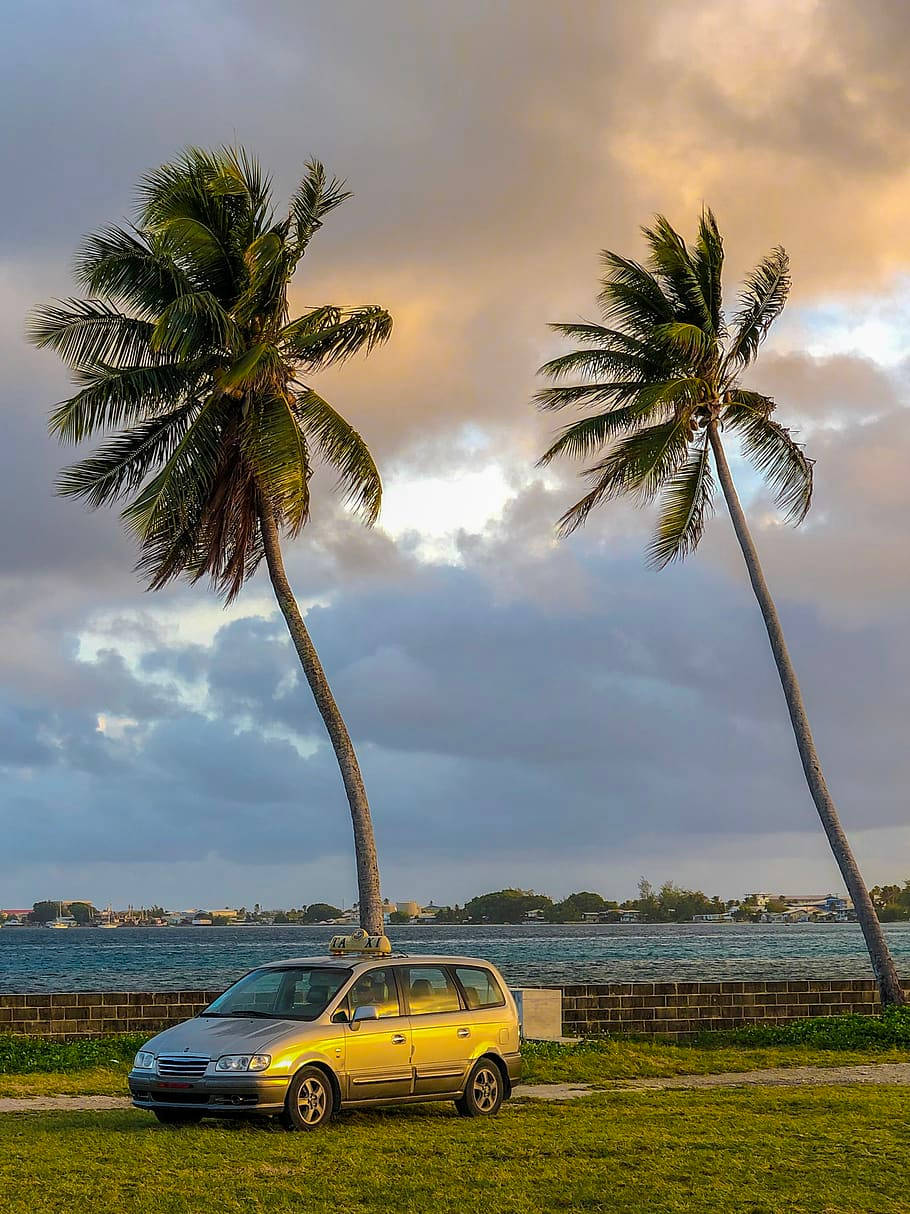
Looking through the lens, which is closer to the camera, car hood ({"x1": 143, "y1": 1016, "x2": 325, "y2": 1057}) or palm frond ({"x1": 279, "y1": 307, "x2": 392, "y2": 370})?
car hood ({"x1": 143, "y1": 1016, "x2": 325, "y2": 1057})

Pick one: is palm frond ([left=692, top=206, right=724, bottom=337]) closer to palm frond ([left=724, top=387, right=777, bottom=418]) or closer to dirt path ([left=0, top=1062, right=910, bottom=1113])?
palm frond ([left=724, top=387, right=777, bottom=418])

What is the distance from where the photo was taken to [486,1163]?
35.0 feet

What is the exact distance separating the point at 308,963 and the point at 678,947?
93.7m

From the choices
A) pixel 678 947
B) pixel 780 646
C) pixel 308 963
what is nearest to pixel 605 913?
pixel 678 947

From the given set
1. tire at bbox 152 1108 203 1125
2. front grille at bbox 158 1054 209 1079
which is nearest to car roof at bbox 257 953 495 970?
front grille at bbox 158 1054 209 1079

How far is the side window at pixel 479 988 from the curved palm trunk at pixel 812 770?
9.78 meters

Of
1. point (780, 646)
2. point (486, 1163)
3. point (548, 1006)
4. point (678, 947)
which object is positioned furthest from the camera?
point (678, 947)

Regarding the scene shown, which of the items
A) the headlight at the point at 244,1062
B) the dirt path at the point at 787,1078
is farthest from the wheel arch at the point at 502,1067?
the dirt path at the point at 787,1078

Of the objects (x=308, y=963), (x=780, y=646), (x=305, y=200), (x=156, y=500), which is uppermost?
(x=305, y=200)

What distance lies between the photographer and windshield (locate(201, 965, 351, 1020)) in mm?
12906

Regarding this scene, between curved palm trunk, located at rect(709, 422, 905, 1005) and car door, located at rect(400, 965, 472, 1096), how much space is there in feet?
34.6

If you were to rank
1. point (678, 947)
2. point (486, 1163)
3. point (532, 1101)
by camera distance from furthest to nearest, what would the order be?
point (678, 947), point (532, 1101), point (486, 1163)

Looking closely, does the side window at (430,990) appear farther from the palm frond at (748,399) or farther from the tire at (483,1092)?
the palm frond at (748,399)

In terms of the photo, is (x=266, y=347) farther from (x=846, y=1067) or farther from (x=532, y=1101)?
(x=846, y=1067)
